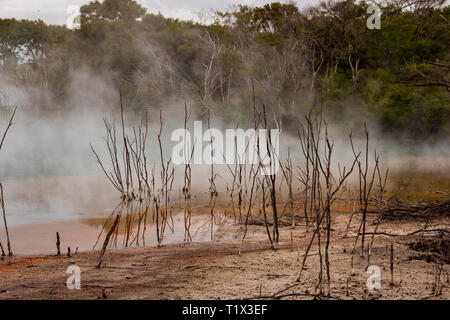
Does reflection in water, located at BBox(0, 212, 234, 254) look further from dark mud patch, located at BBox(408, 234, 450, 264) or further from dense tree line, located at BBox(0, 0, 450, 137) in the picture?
dense tree line, located at BBox(0, 0, 450, 137)

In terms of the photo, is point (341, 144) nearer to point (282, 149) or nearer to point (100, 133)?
point (282, 149)

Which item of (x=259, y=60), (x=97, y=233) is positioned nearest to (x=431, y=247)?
(x=97, y=233)

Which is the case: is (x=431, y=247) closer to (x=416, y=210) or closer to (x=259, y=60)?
(x=416, y=210)

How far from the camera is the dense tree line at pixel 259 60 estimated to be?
17391 mm

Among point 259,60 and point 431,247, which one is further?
point 259,60

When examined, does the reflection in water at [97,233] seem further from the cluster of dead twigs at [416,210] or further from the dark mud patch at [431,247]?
the dark mud patch at [431,247]

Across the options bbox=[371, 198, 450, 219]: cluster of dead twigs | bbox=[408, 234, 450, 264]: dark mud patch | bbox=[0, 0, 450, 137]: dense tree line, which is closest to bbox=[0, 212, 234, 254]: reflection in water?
bbox=[371, 198, 450, 219]: cluster of dead twigs

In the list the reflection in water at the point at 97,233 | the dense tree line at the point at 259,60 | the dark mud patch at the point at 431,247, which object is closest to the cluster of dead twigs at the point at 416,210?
the dark mud patch at the point at 431,247

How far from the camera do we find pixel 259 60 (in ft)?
70.5

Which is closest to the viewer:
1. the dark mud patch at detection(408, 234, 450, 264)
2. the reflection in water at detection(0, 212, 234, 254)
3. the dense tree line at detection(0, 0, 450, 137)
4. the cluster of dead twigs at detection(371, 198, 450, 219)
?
the dark mud patch at detection(408, 234, 450, 264)

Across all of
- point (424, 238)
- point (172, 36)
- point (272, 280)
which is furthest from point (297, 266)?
point (172, 36)

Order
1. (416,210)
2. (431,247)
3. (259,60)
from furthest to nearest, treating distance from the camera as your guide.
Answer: (259,60), (416,210), (431,247)

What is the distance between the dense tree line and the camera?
57.1ft
